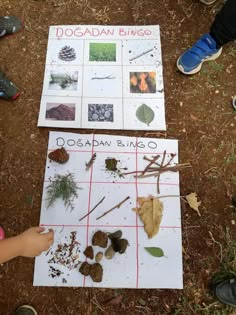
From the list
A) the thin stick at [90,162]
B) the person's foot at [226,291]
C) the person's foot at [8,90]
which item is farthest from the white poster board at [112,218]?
the person's foot at [8,90]

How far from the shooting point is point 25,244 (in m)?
0.95

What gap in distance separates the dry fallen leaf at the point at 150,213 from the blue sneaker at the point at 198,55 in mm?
536

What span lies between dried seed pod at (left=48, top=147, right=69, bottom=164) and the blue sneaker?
1.86 feet

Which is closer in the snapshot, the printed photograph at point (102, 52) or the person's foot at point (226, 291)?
the person's foot at point (226, 291)

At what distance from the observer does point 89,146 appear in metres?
1.28

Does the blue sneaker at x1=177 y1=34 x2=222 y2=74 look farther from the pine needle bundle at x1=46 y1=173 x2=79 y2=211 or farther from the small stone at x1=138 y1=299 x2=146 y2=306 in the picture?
the small stone at x1=138 y1=299 x2=146 y2=306

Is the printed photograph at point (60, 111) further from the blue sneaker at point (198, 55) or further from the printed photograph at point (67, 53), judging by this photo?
the blue sneaker at point (198, 55)

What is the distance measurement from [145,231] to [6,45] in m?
0.92

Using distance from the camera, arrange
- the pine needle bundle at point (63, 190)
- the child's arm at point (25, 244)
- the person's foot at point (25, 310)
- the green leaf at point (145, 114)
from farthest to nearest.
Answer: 1. the green leaf at point (145, 114)
2. the pine needle bundle at point (63, 190)
3. the person's foot at point (25, 310)
4. the child's arm at point (25, 244)

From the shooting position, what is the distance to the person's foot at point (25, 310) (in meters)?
1.11

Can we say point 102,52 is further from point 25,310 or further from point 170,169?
point 25,310

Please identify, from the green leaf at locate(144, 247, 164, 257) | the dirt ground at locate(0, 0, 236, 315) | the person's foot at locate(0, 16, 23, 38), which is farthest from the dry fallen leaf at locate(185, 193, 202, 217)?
the person's foot at locate(0, 16, 23, 38)

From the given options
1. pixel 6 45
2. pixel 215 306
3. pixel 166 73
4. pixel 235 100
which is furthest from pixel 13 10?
pixel 215 306

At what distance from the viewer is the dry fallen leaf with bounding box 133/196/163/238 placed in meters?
1.19
